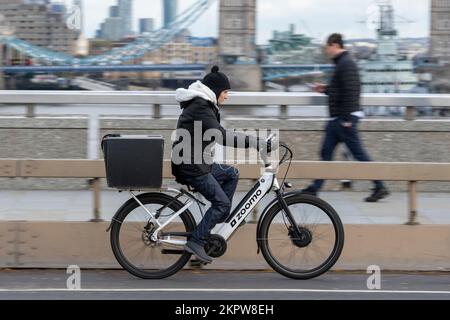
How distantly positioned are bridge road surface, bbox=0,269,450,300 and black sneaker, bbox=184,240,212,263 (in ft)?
0.68

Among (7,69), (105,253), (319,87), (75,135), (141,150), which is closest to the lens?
(141,150)

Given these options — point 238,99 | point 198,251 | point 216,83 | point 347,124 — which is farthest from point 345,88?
point 198,251

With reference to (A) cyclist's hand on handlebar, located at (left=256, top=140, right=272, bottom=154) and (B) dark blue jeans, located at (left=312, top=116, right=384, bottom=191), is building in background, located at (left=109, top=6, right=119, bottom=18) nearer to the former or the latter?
(B) dark blue jeans, located at (left=312, top=116, right=384, bottom=191)

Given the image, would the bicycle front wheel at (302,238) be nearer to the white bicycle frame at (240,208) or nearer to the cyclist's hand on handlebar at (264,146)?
the white bicycle frame at (240,208)

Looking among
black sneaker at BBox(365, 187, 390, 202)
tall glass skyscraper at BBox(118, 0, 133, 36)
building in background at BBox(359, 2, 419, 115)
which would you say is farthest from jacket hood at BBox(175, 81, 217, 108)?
building in background at BBox(359, 2, 419, 115)

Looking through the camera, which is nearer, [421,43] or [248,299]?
[248,299]

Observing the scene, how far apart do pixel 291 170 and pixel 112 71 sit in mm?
5730

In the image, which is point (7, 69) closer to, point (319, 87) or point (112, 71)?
point (112, 71)

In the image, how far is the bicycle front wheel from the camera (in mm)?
7488

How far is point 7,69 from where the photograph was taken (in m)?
12.8

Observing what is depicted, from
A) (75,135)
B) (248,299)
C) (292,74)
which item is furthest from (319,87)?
(248,299)

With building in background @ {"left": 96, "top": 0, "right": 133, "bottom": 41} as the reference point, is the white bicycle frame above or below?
below

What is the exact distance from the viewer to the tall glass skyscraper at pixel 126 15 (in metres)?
13.0

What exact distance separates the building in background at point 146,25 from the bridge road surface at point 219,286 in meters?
5.82
